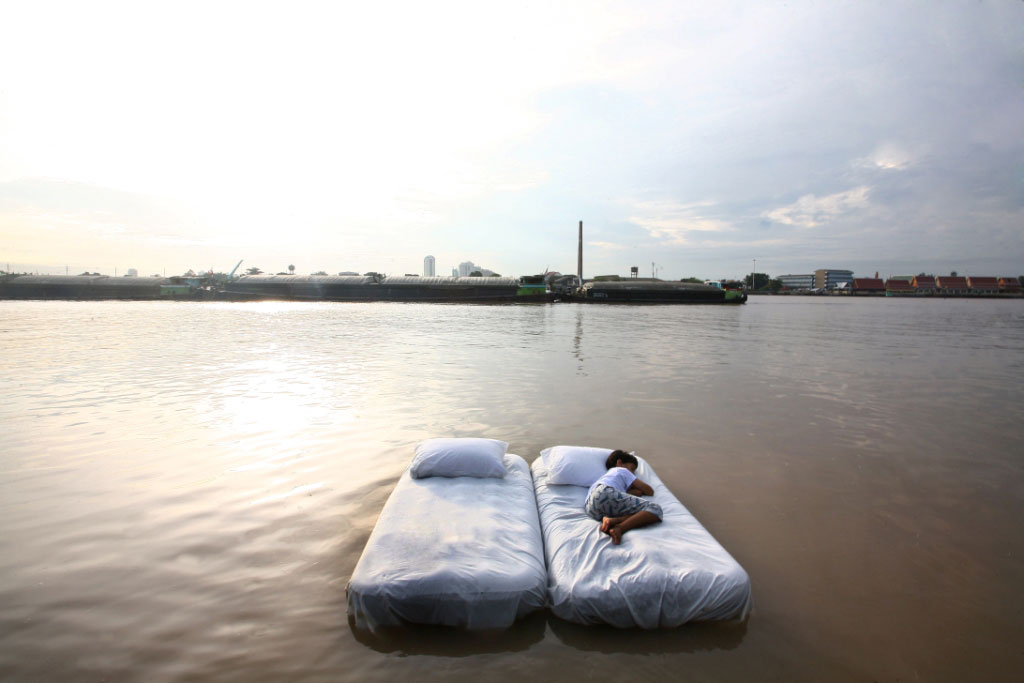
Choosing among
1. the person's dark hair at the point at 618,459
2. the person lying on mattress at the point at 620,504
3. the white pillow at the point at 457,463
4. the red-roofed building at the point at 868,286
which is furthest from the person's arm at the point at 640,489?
the red-roofed building at the point at 868,286

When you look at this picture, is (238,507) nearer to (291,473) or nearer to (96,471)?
(291,473)

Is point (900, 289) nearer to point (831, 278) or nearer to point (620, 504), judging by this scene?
point (831, 278)

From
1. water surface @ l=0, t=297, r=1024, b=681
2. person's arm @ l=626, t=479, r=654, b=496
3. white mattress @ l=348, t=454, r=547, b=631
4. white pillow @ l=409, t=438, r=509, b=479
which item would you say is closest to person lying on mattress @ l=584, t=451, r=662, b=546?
person's arm @ l=626, t=479, r=654, b=496

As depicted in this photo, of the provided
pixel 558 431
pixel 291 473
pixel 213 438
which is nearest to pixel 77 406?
pixel 213 438

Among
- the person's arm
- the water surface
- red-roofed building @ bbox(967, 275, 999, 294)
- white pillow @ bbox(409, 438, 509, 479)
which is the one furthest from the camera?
red-roofed building @ bbox(967, 275, 999, 294)

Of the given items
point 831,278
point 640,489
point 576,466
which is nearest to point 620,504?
point 640,489

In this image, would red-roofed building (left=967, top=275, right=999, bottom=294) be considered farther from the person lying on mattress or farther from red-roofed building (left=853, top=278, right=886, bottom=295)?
the person lying on mattress

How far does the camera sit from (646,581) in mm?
3088

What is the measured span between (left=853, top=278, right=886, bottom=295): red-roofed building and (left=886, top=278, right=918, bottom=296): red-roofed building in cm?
138

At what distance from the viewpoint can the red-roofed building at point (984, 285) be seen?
126 metres

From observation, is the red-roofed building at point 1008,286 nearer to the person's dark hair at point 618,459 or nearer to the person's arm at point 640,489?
the person's dark hair at point 618,459

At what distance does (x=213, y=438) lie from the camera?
22.5 feet

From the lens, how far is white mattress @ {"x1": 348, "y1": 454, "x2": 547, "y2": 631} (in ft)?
9.90

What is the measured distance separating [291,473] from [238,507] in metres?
0.88
